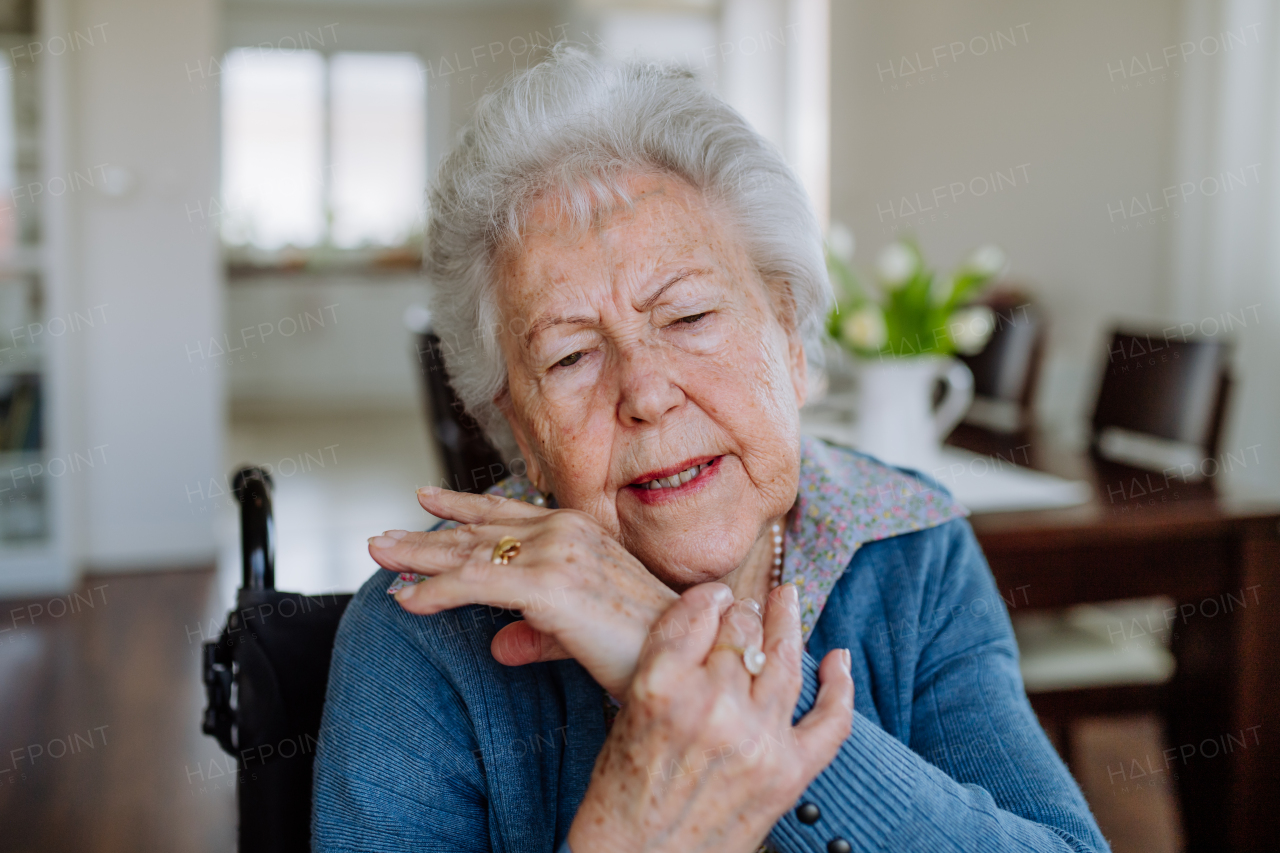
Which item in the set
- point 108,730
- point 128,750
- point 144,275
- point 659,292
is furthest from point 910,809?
point 144,275

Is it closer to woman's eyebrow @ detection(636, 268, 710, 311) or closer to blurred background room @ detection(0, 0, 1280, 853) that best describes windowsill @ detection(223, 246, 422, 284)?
blurred background room @ detection(0, 0, 1280, 853)

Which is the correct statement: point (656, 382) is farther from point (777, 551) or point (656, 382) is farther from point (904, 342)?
point (904, 342)

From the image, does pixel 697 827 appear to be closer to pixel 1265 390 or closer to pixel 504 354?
pixel 504 354

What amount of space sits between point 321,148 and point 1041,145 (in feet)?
21.9

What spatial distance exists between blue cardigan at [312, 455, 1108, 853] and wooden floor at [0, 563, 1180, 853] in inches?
50.9

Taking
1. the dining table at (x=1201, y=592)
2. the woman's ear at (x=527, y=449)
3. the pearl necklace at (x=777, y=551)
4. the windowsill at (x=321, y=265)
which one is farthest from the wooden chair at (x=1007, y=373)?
the windowsill at (x=321, y=265)

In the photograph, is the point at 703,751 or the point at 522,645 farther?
the point at 522,645

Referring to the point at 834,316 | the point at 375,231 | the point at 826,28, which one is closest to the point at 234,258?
the point at 375,231

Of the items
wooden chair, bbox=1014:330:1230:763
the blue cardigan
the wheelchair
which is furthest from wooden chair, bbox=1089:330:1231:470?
the wheelchair

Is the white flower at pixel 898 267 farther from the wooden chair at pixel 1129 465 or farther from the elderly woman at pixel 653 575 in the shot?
the elderly woman at pixel 653 575

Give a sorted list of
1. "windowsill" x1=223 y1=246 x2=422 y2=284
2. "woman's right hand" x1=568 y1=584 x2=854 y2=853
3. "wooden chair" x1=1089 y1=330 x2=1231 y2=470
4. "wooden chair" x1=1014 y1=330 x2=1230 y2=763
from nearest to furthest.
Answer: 1. "woman's right hand" x1=568 y1=584 x2=854 y2=853
2. "wooden chair" x1=1014 y1=330 x2=1230 y2=763
3. "wooden chair" x1=1089 y1=330 x2=1231 y2=470
4. "windowsill" x1=223 y1=246 x2=422 y2=284

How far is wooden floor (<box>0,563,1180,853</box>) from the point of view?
220cm

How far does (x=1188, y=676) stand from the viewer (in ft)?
5.83

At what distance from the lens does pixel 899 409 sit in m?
2.01
